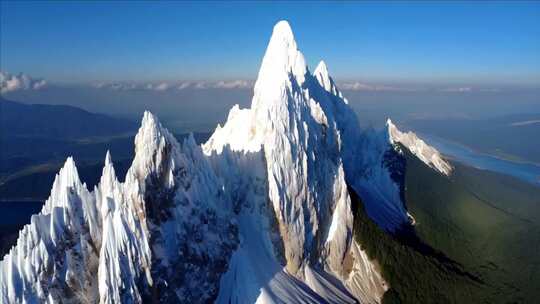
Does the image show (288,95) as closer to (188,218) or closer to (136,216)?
(188,218)

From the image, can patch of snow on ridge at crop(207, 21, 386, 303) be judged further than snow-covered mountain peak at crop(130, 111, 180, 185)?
Yes

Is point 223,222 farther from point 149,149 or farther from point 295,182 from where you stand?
point 149,149

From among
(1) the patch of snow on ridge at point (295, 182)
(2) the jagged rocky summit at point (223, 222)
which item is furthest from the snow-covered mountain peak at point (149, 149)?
(1) the patch of snow on ridge at point (295, 182)

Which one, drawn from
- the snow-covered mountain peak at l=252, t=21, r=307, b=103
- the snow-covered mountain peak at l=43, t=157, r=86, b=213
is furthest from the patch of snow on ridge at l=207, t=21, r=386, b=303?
the snow-covered mountain peak at l=43, t=157, r=86, b=213

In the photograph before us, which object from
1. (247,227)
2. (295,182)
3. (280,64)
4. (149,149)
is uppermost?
(280,64)

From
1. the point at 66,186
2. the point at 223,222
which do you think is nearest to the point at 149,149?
the point at 66,186

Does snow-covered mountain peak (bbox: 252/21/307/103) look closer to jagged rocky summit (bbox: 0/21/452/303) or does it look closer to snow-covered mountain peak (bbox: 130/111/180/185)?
jagged rocky summit (bbox: 0/21/452/303)

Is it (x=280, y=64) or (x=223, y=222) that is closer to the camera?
(x=223, y=222)

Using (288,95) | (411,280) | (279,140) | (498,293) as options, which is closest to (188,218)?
(279,140)
